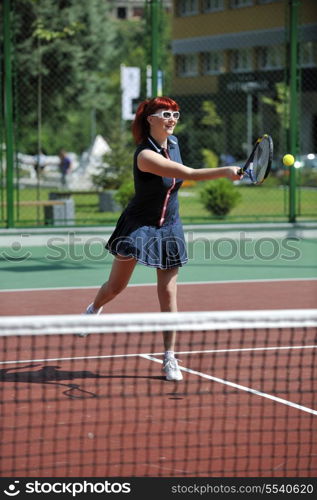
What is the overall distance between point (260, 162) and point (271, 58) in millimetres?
33328

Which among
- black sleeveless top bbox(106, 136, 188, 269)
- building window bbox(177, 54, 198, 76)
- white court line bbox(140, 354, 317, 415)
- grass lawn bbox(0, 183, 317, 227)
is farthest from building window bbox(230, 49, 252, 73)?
white court line bbox(140, 354, 317, 415)

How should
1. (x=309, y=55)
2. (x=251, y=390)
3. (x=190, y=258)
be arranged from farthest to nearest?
(x=309, y=55)
(x=190, y=258)
(x=251, y=390)

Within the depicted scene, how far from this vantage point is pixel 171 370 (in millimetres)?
6770

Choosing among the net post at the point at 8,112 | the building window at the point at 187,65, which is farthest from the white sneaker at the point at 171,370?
the building window at the point at 187,65

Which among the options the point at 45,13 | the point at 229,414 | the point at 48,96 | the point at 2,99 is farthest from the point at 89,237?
the point at 48,96

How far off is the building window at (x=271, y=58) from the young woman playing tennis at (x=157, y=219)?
32463 mm

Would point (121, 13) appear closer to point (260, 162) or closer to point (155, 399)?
point (260, 162)

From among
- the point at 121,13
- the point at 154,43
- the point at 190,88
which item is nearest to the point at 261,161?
the point at 154,43

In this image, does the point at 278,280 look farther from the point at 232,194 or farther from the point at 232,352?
the point at 232,194

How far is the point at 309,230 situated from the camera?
1543 cm

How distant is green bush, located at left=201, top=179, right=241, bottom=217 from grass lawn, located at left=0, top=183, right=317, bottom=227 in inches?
7.9

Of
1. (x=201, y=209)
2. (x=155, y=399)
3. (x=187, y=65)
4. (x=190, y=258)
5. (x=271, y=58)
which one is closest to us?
(x=155, y=399)

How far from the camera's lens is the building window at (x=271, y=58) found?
3859 centimetres

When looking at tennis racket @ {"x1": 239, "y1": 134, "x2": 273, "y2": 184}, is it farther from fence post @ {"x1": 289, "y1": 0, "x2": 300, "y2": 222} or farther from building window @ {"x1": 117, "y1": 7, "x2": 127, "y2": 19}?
building window @ {"x1": 117, "y1": 7, "x2": 127, "y2": 19}
